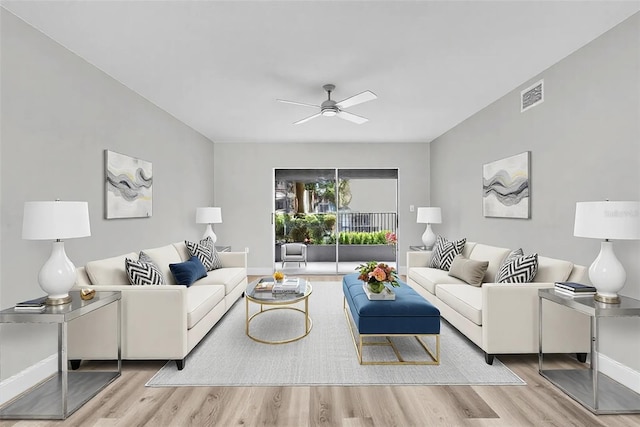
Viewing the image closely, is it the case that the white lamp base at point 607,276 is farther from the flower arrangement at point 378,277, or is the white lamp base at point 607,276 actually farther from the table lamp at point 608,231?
the flower arrangement at point 378,277

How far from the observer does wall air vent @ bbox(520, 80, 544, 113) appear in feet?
10.9

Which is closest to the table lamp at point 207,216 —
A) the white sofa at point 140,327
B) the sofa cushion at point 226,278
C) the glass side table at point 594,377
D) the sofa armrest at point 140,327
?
the sofa cushion at point 226,278

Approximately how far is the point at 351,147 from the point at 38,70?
4883 millimetres

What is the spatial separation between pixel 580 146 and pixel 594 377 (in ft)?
6.01

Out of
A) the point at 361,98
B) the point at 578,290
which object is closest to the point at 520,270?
the point at 578,290

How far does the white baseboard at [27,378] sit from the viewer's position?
86.6 inches

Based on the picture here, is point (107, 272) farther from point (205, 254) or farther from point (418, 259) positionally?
point (418, 259)

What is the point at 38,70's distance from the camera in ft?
8.15

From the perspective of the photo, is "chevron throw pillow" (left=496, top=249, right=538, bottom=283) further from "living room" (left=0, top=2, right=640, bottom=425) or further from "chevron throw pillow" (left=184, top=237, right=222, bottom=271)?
"chevron throw pillow" (left=184, top=237, right=222, bottom=271)

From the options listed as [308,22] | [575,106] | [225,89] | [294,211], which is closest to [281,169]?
[294,211]

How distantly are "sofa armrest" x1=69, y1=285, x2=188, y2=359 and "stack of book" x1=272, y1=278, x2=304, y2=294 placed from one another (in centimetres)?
93

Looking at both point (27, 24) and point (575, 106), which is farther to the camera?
point (575, 106)

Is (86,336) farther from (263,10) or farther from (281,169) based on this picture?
(281,169)

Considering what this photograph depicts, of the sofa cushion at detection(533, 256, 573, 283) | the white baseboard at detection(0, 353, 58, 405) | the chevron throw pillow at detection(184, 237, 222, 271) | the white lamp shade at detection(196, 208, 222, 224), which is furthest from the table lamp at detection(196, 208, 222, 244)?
the sofa cushion at detection(533, 256, 573, 283)
